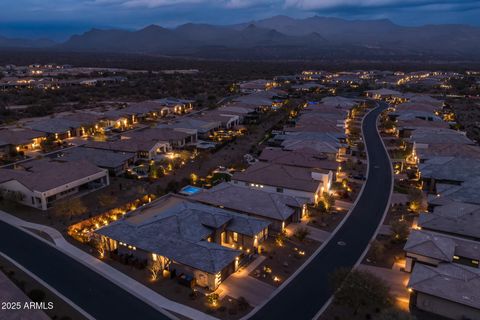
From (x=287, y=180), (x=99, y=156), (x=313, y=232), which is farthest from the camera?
(x=99, y=156)

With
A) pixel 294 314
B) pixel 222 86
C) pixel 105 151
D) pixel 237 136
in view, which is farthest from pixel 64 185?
pixel 222 86

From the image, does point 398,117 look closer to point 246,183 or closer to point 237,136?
point 237,136

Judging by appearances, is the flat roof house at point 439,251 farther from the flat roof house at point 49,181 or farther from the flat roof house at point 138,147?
the flat roof house at point 138,147

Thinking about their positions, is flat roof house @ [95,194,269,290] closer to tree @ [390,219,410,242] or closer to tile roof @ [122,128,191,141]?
tree @ [390,219,410,242]

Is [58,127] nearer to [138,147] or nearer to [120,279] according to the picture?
[138,147]

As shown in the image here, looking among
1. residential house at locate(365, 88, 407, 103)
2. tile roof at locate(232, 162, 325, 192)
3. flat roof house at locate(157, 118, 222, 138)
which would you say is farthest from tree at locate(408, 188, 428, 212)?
residential house at locate(365, 88, 407, 103)

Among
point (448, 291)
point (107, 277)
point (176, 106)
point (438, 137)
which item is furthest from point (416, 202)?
point (176, 106)

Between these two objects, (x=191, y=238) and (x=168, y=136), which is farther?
(x=168, y=136)

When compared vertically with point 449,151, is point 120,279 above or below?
below
